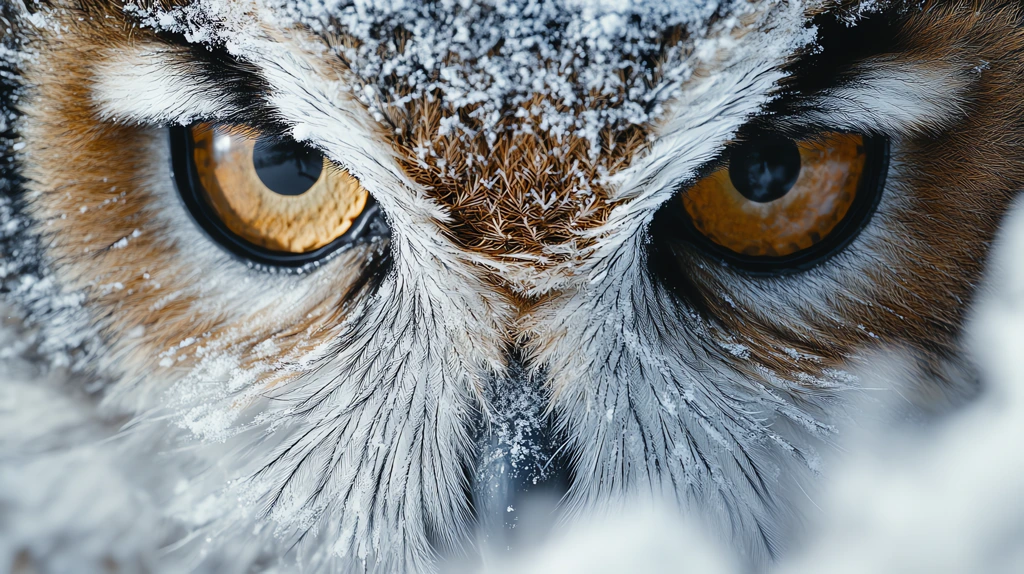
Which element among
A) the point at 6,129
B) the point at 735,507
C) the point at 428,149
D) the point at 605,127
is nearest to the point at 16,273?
the point at 6,129

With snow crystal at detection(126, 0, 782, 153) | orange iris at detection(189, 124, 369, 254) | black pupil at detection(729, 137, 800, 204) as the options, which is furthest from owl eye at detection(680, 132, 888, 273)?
orange iris at detection(189, 124, 369, 254)

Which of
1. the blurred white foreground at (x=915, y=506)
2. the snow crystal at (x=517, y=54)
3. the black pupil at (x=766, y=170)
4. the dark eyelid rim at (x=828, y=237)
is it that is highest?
the snow crystal at (x=517, y=54)

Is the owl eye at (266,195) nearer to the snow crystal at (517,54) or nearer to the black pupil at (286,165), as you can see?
the black pupil at (286,165)

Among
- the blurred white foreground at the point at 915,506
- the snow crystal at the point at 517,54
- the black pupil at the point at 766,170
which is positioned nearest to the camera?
the snow crystal at the point at 517,54

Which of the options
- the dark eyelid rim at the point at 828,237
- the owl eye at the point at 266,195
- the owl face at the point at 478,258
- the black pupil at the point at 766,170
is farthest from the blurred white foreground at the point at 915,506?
the owl eye at the point at 266,195

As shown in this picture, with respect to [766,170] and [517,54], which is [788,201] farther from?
[517,54]

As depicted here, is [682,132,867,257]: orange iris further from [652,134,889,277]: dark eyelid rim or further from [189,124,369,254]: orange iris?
[189,124,369,254]: orange iris

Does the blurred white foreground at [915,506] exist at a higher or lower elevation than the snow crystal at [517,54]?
lower

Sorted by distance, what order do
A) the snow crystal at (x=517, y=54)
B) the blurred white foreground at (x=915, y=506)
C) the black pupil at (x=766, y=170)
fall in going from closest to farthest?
the snow crystal at (x=517, y=54) → the black pupil at (x=766, y=170) → the blurred white foreground at (x=915, y=506)
